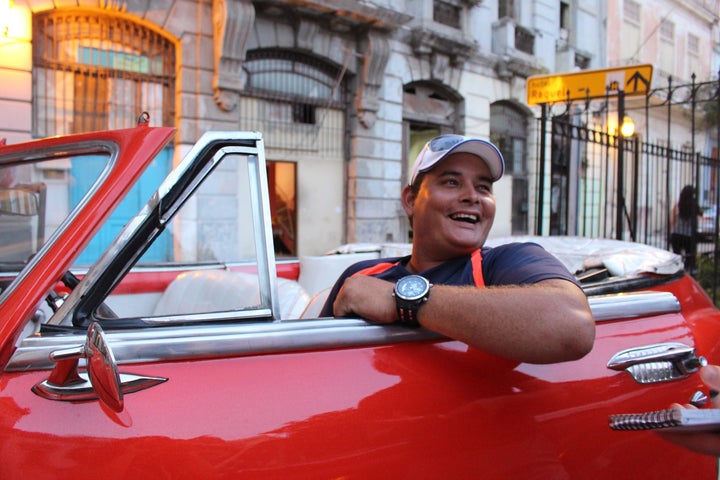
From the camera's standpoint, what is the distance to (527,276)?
1.47 metres

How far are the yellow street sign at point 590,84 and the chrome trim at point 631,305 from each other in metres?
4.89

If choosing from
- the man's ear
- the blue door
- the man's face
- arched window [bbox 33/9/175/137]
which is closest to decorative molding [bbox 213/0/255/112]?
arched window [bbox 33/9/175/137]

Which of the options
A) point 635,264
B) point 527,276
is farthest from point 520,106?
point 527,276

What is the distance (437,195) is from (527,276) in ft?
1.63

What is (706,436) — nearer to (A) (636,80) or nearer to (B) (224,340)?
(B) (224,340)

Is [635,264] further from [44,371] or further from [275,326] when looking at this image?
[44,371]

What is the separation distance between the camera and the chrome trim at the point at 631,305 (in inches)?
66.9

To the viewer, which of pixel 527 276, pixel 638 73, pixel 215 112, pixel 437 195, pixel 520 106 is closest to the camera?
pixel 527 276

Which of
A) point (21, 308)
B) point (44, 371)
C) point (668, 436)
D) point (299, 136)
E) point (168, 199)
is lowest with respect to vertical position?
point (668, 436)

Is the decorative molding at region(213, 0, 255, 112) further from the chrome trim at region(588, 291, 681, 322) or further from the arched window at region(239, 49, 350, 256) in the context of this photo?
the chrome trim at region(588, 291, 681, 322)

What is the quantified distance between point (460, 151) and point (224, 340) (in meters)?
1.01

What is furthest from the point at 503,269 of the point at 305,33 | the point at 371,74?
the point at 371,74

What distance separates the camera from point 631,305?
1.75 metres

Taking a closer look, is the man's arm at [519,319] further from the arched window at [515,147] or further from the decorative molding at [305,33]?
→ the arched window at [515,147]
